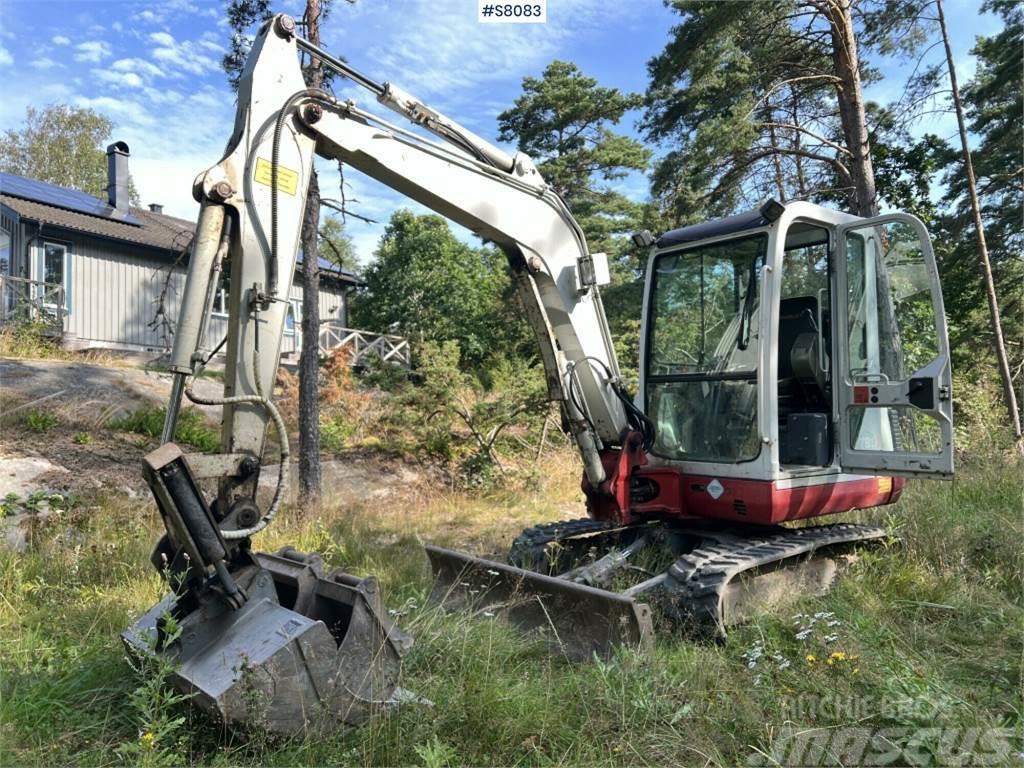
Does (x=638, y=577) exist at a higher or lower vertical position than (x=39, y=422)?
lower

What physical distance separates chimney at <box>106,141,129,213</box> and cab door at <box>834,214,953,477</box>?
18.7 metres

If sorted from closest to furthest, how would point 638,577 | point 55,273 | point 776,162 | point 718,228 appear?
point 638,577
point 718,228
point 776,162
point 55,273

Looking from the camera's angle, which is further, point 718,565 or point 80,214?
point 80,214

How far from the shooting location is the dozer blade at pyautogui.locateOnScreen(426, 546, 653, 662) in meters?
3.76

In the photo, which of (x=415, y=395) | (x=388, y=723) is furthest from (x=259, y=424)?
(x=415, y=395)

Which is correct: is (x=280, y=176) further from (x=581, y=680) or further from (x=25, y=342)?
(x=25, y=342)

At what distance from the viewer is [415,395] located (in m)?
10.1

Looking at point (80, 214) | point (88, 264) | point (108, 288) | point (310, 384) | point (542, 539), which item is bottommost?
point (542, 539)

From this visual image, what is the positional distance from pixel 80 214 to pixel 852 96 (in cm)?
1642

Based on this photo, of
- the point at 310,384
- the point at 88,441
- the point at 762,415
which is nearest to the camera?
the point at 762,415

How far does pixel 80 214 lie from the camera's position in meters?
17.3

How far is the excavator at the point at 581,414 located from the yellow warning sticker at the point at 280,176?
1 cm

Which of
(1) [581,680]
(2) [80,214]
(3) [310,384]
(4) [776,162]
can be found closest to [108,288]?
(2) [80,214]

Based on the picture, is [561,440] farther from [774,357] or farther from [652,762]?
[652,762]
